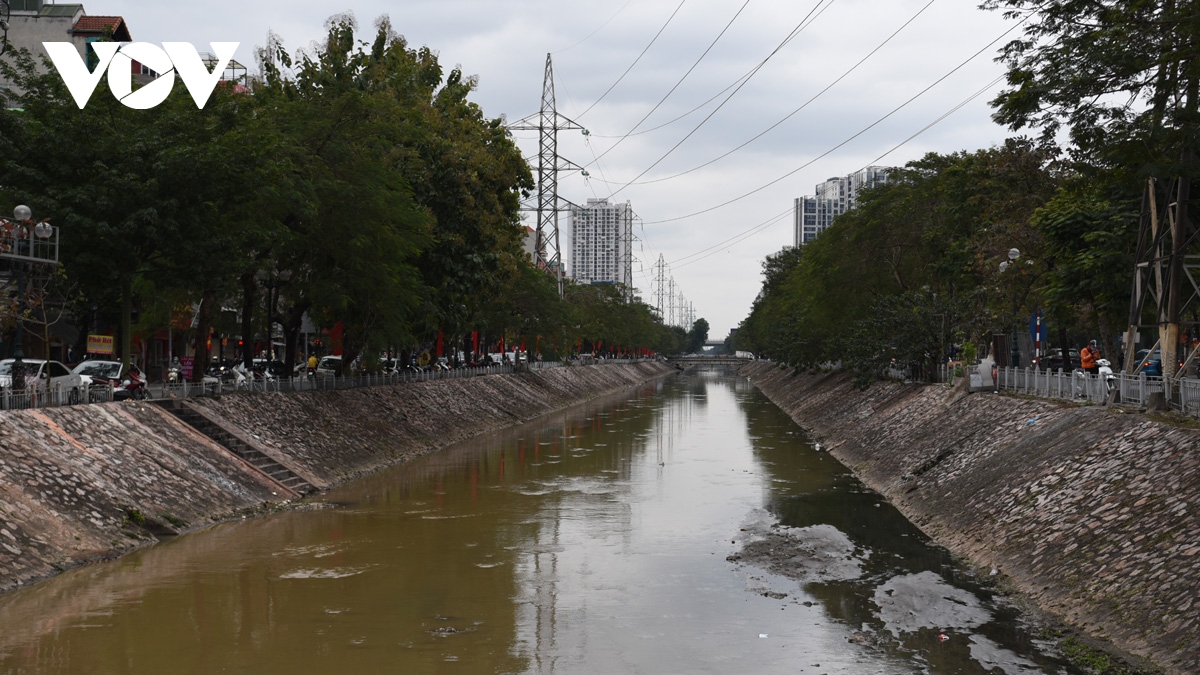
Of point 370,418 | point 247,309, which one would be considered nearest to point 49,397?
point 247,309

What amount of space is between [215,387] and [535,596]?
19.1 meters

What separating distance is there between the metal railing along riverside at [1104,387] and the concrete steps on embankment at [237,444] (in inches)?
839

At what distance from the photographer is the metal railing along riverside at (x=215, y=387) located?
23.1 metres

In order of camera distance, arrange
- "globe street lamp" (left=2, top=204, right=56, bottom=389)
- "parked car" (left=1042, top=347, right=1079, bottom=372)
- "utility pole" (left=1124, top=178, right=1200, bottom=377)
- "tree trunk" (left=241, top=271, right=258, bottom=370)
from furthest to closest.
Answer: "parked car" (left=1042, top=347, right=1079, bottom=372), "tree trunk" (left=241, top=271, right=258, bottom=370), "globe street lamp" (left=2, top=204, right=56, bottom=389), "utility pole" (left=1124, top=178, right=1200, bottom=377)

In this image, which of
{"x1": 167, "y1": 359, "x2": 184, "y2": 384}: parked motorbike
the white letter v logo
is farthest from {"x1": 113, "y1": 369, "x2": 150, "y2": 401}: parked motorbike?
the white letter v logo

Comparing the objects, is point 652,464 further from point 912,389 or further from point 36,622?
point 36,622

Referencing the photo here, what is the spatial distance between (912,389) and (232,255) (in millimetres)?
30106

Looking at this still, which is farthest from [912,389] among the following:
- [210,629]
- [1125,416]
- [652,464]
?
[210,629]

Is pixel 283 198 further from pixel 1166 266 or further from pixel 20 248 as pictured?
pixel 1166 266

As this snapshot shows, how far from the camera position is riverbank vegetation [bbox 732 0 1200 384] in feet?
62.1

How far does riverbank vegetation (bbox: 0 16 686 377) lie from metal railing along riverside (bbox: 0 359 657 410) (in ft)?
5.36

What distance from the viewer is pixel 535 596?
1795cm

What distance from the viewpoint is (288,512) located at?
86.9ft

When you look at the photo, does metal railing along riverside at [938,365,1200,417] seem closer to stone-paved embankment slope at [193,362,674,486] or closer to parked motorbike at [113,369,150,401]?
stone-paved embankment slope at [193,362,674,486]
